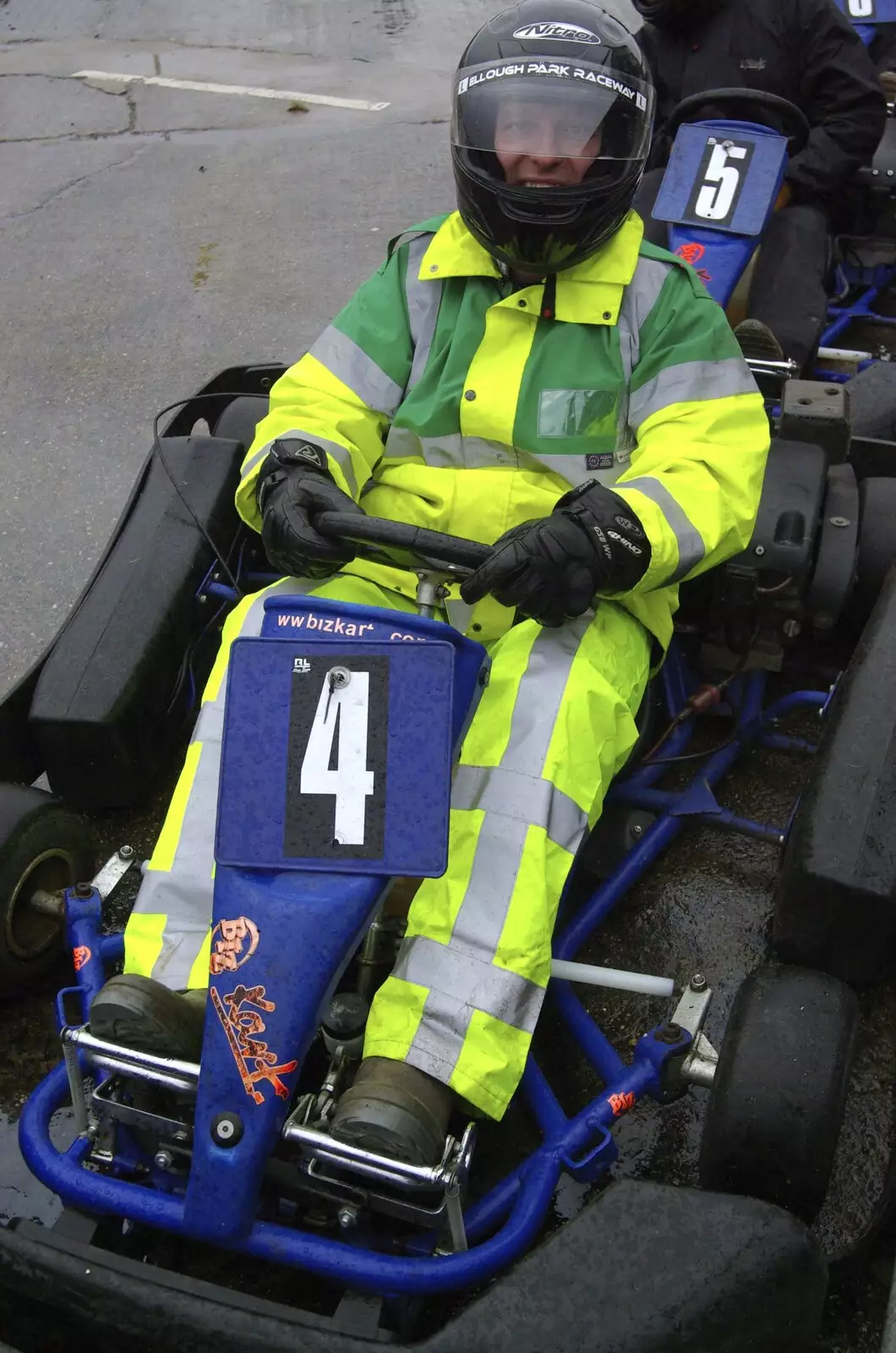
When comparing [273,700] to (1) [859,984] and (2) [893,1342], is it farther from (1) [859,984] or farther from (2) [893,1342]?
(2) [893,1342]

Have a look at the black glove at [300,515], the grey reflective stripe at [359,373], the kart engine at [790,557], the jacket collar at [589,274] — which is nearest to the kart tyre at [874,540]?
the kart engine at [790,557]

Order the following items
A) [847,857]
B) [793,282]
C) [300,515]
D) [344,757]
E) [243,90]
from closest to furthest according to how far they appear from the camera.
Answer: [344,757], [847,857], [300,515], [793,282], [243,90]

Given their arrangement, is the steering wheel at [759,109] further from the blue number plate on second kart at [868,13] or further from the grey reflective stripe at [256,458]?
the grey reflective stripe at [256,458]

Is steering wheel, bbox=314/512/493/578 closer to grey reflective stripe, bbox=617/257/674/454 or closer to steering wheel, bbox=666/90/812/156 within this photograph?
grey reflective stripe, bbox=617/257/674/454

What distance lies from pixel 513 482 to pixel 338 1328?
1.35 metres

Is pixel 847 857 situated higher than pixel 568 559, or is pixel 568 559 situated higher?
pixel 568 559

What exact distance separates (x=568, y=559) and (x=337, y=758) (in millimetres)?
471

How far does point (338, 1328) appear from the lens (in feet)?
4.88

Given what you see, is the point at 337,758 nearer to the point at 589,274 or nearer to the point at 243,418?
the point at 589,274

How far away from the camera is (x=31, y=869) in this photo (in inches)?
83.6

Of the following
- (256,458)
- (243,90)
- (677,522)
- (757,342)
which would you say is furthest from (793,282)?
(243,90)

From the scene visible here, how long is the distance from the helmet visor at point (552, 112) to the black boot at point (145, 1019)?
4.72 ft

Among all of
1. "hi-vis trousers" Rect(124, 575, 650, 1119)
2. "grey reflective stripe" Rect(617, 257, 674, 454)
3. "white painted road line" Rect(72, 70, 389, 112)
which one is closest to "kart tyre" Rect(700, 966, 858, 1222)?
"hi-vis trousers" Rect(124, 575, 650, 1119)

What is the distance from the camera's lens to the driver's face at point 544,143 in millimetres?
2133
